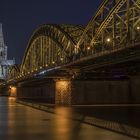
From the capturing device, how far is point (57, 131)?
3534 cm

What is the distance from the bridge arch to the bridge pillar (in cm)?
391

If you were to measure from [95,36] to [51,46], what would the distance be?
56053 millimetres

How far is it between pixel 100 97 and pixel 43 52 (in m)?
71.5

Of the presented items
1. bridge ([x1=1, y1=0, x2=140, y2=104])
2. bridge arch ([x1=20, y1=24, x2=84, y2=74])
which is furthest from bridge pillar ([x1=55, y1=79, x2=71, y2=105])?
bridge arch ([x1=20, y1=24, x2=84, y2=74])

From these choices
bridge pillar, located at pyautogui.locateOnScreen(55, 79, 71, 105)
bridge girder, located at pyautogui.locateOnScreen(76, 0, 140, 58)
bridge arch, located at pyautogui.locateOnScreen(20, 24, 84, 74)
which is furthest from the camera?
bridge arch, located at pyautogui.locateOnScreen(20, 24, 84, 74)

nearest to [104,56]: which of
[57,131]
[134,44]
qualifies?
[134,44]

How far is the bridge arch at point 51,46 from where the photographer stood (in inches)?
4584

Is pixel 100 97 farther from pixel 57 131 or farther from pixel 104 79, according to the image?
pixel 57 131

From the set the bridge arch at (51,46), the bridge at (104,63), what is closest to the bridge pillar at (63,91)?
the bridge at (104,63)

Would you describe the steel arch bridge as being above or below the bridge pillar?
above

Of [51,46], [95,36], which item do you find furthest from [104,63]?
[51,46]

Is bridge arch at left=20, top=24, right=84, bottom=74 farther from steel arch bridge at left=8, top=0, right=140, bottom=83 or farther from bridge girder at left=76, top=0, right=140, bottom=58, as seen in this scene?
bridge girder at left=76, top=0, right=140, bottom=58

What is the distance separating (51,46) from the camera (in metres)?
147

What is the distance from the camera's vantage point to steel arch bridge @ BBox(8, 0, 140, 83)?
69.6 m
